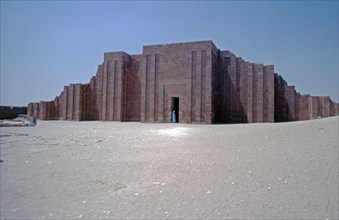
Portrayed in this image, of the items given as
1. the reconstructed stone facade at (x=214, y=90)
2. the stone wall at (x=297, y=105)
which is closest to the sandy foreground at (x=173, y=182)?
the reconstructed stone facade at (x=214, y=90)

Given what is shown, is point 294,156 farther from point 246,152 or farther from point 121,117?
point 121,117

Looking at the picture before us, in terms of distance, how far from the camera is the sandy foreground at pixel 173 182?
3604mm

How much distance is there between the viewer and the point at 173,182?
457 cm

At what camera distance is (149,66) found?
22.1 metres

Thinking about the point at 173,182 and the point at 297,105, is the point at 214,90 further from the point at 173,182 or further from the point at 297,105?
the point at 173,182

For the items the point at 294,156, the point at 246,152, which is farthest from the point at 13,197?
the point at 294,156

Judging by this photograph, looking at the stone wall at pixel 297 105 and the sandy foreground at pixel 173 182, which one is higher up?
the stone wall at pixel 297 105

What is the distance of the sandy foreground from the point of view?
3604 mm

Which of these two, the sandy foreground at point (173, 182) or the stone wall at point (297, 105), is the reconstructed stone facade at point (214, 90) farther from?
the sandy foreground at point (173, 182)

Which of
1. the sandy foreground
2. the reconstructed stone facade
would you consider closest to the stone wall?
the reconstructed stone facade

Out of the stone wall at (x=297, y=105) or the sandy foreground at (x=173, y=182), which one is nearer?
the sandy foreground at (x=173, y=182)

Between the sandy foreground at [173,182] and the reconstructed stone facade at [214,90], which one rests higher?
the reconstructed stone facade at [214,90]

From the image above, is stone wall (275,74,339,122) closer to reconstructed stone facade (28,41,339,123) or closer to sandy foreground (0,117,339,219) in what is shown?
reconstructed stone facade (28,41,339,123)

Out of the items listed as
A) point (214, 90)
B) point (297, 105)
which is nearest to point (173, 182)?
point (214, 90)
